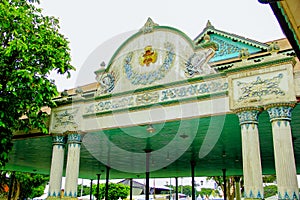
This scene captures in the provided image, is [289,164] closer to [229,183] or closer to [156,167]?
[156,167]

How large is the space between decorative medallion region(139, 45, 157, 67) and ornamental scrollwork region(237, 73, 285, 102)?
2344 mm

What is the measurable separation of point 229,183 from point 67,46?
20369 mm

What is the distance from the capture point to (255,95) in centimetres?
656

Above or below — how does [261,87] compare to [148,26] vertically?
below

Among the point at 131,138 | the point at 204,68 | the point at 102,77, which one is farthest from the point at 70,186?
the point at 204,68

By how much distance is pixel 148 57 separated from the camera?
27.1 feet

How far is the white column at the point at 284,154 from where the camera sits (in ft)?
18.9

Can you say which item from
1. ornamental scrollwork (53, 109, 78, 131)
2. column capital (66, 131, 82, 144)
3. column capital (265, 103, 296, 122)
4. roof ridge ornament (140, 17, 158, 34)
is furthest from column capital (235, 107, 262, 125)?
ornamental scrollwork (53, 109, 78, 131)

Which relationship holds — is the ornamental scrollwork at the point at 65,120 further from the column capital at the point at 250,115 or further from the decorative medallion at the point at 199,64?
the column capital at the point at 250,115

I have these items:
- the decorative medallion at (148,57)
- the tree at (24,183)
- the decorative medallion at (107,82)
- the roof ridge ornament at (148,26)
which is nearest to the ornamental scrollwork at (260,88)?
the decorative medallion at (148,57)

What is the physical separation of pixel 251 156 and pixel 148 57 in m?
3.54

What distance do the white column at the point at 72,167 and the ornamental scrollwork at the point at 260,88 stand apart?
457cm

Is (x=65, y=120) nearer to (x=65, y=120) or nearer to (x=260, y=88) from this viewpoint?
(x=65, y=120)

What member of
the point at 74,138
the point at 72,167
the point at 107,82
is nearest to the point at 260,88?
the point at 107,82
